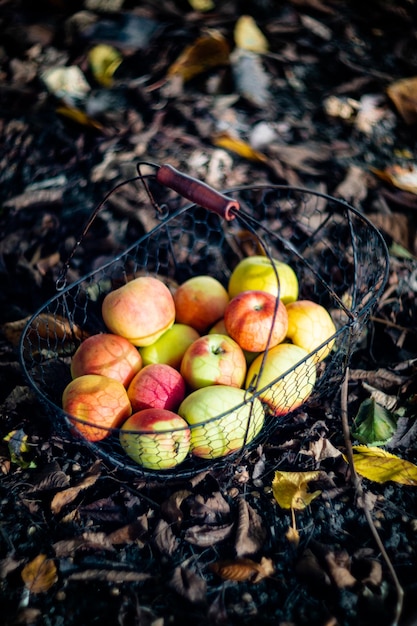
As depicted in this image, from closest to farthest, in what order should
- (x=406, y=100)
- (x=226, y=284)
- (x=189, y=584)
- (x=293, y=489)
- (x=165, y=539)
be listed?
(x=189, y=584) → (x=165, y=539) → (x=293, y=489) → (x=226, y=284) → (x=406, y=100)

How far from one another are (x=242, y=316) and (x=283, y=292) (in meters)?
0.31

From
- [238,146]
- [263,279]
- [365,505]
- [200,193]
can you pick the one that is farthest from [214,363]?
[238,146]

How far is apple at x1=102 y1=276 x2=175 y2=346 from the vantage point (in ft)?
5.75

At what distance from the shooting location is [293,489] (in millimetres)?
1604

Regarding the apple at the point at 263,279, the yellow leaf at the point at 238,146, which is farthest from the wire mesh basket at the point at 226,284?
the yellow leaf at the point at 238,146

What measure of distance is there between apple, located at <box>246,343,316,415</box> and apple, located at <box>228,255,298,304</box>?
0.96 ft

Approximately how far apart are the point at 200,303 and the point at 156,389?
46 centimetres

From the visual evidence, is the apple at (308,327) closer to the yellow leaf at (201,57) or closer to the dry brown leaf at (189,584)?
the dry brown leaf at (189,584)

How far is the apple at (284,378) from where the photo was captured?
5.35 feet

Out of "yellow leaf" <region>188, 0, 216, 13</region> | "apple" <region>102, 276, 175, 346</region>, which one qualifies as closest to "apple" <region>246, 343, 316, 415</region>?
"apple" <region>102, 276, 175, 346</region>

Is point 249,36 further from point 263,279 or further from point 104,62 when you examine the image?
point 263,279

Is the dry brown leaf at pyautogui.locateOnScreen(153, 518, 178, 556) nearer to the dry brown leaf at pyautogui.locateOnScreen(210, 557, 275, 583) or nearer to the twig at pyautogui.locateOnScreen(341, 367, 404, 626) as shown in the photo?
the dry brown leaf at pyautogui.locateOnScreen(210, 557, 275, 583)

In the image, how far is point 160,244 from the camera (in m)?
2.46

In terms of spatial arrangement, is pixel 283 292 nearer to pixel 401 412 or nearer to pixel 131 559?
pixel 401 412
